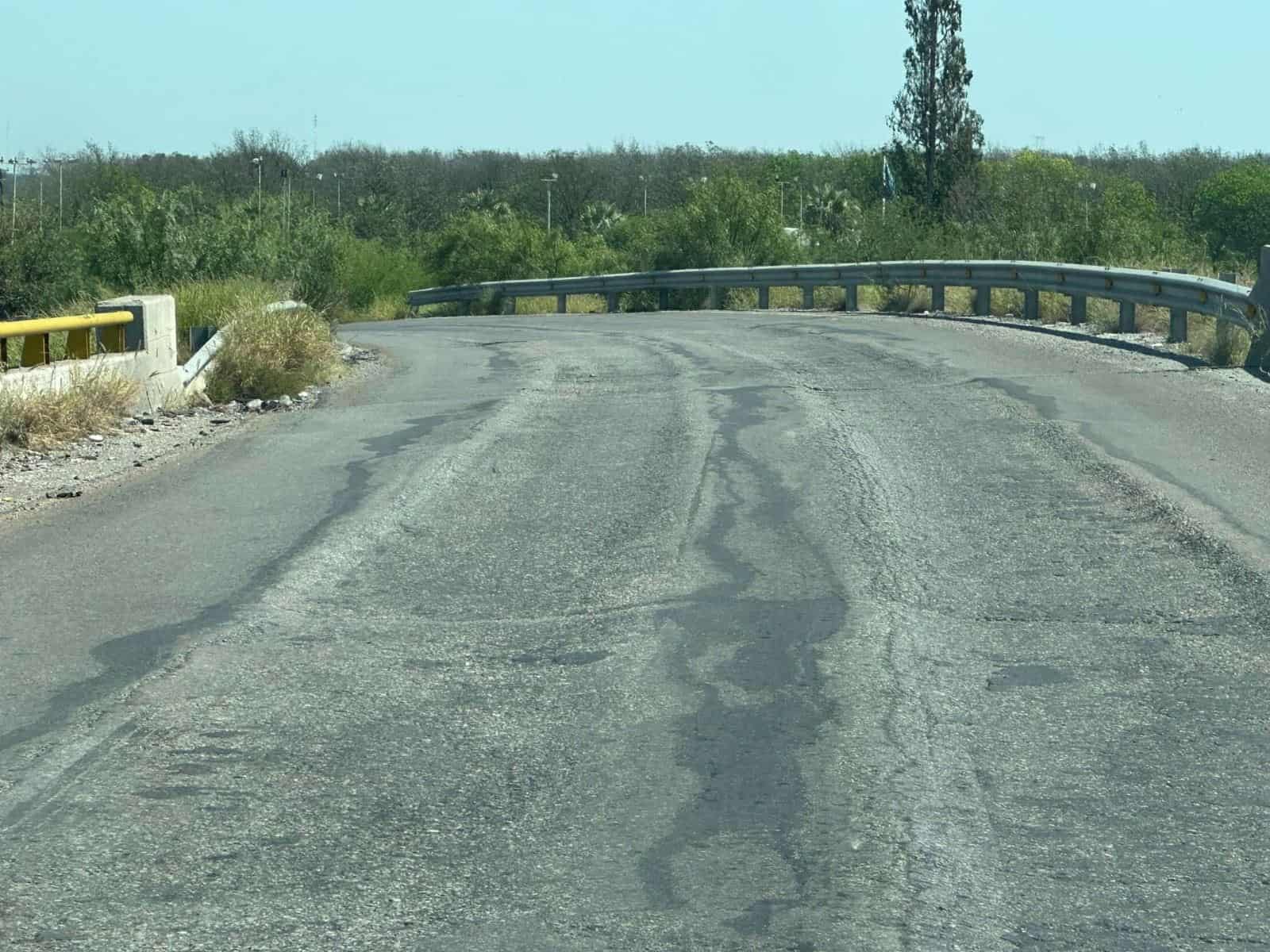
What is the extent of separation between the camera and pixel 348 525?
9.06 m

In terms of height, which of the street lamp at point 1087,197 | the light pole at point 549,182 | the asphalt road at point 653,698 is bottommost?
the asphalt road at point 653,698

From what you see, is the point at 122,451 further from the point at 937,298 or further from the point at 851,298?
the point at 851,298

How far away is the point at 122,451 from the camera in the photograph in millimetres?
12844

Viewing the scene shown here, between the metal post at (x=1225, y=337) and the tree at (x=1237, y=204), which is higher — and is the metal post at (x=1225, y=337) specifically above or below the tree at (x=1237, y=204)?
below

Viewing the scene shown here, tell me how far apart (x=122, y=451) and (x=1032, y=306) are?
47.0 feet

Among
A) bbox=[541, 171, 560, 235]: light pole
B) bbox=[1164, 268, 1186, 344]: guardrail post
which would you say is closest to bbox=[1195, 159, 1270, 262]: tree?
bbox=[541, 171, 560, 235]: light pole

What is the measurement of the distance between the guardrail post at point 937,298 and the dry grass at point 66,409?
15107mm

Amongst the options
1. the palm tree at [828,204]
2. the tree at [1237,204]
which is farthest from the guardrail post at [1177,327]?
the tree at [1237,204]

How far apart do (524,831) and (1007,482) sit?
605 centimetres

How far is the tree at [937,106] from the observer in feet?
181

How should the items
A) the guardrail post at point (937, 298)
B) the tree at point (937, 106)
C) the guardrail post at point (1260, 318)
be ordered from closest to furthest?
the guardrail post at point (1260, 318) < the guardrail post at point (937, 298) < the tree at point (937, 106)

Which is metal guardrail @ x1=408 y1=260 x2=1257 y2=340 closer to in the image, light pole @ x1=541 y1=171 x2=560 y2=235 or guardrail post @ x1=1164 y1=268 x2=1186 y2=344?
guardrail post @ x1=1164 y1=268 x2=1186 y2=344

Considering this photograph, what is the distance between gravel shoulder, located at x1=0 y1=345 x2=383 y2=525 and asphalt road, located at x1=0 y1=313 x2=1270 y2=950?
0.47 m

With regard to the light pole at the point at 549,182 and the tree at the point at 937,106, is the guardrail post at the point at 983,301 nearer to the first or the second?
the tree at the point at 937,106
